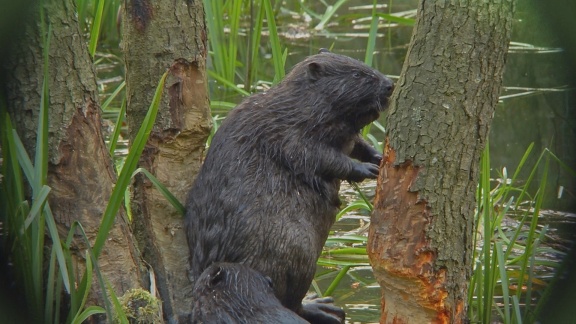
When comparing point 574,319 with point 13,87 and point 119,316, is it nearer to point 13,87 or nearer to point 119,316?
point 119,316

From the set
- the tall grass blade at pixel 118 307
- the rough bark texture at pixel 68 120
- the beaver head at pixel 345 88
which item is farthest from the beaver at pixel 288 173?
the tall grass blade at pixel 118 307

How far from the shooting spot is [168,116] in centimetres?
380

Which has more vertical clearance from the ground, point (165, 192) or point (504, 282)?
point (165, 192)

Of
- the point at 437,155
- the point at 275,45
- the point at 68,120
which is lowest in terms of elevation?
the point at 437,155

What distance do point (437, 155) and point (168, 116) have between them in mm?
1210

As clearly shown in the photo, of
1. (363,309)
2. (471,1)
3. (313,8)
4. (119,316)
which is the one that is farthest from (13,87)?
(313,8)

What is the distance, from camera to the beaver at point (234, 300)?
340 centimetres

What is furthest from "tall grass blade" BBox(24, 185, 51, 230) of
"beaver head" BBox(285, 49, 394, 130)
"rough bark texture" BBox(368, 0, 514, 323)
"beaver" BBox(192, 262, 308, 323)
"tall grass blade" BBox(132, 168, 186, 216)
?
"beaver head" BBox(285, 49, 394, 130)

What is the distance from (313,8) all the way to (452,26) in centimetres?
587

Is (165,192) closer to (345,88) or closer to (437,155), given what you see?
(345,88)

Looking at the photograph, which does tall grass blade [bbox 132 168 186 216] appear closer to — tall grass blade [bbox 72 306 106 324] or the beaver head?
tall grass blade [bbox 72 306 106 324]

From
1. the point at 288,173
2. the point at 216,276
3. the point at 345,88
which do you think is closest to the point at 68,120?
the point at 216,276

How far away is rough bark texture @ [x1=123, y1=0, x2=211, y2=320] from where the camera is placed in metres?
3.79

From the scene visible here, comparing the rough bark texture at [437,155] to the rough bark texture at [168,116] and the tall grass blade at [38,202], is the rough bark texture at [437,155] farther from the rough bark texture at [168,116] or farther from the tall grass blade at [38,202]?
the tall grass blade at [38,202]
